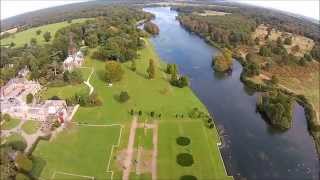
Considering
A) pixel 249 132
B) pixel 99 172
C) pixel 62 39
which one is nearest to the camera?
pixel 99 172

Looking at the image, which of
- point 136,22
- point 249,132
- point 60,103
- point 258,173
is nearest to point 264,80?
point 249,132

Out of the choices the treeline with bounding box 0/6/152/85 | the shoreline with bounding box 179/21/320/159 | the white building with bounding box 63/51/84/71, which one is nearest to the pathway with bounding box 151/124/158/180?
the shoreline with bounding box 179/21/320/159

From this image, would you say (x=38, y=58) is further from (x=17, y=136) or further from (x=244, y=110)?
(x=244, y=110)

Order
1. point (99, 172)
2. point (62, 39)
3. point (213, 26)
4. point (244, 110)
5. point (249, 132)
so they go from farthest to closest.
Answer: point (213, 26) < point (62, 39) < point (244, 110) < point (249, 132) < point (99, 172)

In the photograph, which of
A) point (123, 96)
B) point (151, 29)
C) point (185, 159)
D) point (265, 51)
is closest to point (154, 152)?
point (185, 159)

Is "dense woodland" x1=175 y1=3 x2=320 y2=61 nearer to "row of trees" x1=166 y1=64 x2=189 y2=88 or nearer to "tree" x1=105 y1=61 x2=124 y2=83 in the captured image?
"row of trees" x1=166 y1=64 x2=189 y2=88

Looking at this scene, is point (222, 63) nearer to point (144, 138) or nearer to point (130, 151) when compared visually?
point (144, 138)
